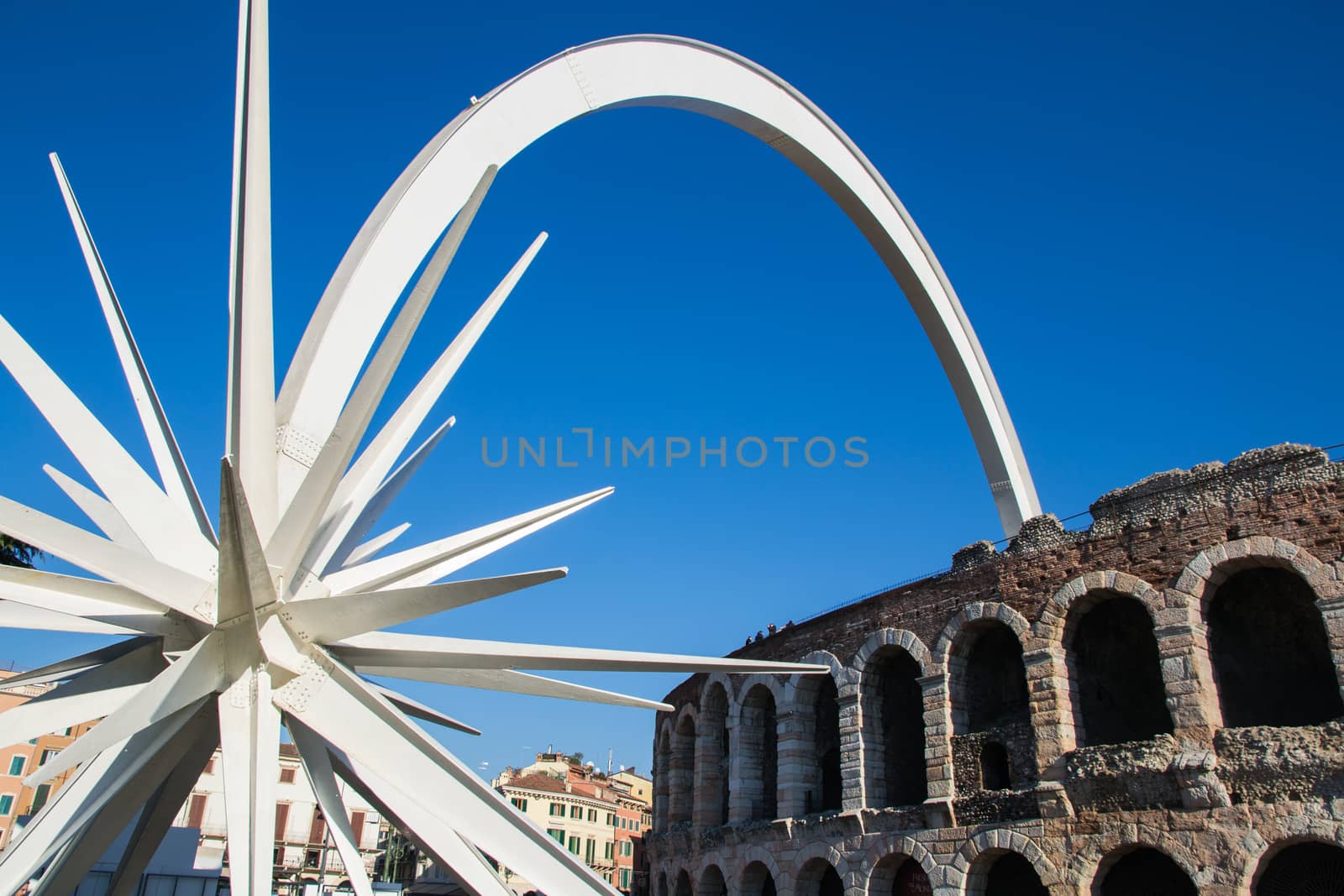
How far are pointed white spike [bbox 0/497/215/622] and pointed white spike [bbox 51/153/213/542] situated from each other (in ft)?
2.31

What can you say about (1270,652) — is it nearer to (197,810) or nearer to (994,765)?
(994,765)

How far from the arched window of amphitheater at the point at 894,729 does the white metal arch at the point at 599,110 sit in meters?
4.70

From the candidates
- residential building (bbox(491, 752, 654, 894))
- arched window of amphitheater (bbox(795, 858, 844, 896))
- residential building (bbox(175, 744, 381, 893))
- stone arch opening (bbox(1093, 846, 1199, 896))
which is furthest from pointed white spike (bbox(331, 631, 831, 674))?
residential building (bbox(491, 752, 654, 894))

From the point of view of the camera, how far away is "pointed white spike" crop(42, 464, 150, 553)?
748 cm

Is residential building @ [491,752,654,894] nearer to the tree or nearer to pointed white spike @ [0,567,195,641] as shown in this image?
the tree

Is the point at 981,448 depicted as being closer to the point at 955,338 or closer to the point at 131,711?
the point at 955,338

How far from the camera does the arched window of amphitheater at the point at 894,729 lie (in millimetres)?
20188

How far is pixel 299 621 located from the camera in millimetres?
6766

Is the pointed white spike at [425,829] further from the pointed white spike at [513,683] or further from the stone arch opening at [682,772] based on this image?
the stone arch opening at [682,772]

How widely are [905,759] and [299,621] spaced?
Result: 16843mm

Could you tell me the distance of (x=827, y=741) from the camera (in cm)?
2270

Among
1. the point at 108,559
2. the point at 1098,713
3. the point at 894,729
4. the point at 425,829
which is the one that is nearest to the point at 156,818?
the point at 425,829

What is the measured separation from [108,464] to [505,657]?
3033 mm

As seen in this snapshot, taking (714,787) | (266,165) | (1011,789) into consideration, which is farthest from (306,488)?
(714,787)
